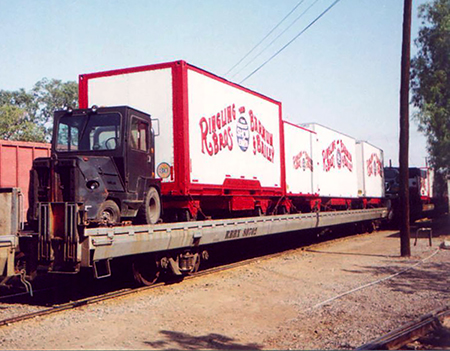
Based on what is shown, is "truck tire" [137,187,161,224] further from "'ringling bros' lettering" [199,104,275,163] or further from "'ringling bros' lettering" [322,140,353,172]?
"'ringling bros' lettering" [322,140,353,172]

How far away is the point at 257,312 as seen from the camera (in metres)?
7.50

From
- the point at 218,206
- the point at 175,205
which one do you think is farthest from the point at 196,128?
the point at 218,206

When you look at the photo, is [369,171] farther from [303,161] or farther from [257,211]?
[257,211]

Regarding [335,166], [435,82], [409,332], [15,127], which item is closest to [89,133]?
[409,332]

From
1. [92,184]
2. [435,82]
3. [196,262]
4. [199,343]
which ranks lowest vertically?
[199,343]

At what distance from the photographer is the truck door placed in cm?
874

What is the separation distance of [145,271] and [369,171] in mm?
17352

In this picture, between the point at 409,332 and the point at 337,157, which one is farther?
the point at 337,157

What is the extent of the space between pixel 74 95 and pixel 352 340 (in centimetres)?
4793

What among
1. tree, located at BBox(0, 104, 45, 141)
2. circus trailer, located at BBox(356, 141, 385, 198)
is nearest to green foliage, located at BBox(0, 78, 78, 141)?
tree, located at BBox(0, 104, 45, 141)

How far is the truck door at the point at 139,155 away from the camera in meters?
8.74

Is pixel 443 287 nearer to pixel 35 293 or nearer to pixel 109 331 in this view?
pixel 109 331

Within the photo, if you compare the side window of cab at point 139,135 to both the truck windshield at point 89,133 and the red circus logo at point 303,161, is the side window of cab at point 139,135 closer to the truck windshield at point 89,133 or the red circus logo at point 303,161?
the truck windshield at point 89,133

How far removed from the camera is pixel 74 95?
49500mm
